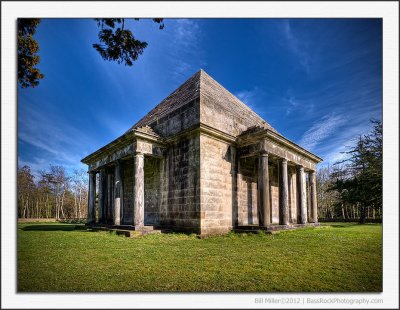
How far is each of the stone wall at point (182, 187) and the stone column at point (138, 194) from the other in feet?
4.33

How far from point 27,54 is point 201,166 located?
20.6 feet

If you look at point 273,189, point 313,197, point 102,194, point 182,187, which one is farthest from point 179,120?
point 313,197

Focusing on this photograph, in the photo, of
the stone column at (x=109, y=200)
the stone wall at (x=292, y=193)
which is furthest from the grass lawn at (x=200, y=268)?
the stone wall at (x=292, y=193)

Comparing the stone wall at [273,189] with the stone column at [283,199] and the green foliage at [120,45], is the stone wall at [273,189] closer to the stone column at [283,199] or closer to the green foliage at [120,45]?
the stone column at [283,199]

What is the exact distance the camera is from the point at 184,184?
1023 centimetres

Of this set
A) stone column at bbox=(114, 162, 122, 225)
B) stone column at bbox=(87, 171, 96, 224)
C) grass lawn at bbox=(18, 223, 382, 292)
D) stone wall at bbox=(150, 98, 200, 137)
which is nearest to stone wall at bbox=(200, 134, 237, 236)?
stone wall at bbox=(150, 98, 200, 137)

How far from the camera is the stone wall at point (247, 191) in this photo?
1140cm

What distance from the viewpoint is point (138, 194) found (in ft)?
32.9

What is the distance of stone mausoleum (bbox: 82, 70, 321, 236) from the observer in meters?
9.80

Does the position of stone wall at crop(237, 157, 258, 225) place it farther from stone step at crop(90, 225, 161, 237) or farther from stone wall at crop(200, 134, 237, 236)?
stone step at crop(90, 225, 161, 237)

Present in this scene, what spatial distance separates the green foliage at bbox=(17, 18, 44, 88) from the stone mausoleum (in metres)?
4.79

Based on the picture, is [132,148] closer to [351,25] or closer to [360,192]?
[351,25]

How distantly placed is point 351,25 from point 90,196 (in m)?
15.0

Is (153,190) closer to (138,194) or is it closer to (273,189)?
(138,194)
